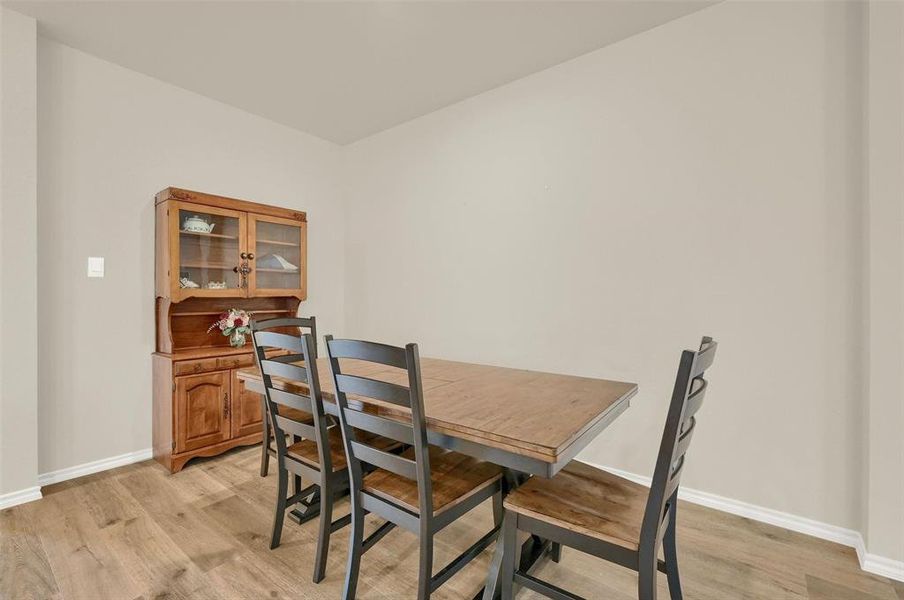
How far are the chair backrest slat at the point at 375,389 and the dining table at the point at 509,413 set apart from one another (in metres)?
0.13

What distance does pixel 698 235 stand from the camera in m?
2.28

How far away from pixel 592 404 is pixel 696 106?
6.15 feet

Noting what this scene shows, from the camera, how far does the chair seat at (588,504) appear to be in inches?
46.4

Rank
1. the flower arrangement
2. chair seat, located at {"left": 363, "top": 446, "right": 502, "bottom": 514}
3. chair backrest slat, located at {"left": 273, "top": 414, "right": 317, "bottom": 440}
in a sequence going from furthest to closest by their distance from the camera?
the flower arrangement
chair backrest slat, located at {"left": 273, "top": 414, "right": 317, "bottom": 440}
chair seat, located at {"left": 363, "top": 446, "right": 502, "bottom": 514}

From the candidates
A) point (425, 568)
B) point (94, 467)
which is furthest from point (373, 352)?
point (94, 467)

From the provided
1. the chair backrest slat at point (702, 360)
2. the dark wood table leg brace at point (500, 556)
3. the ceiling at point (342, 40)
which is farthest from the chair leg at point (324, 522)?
the ceiling at point (342, 40)

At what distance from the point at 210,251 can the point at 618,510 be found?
3.13m

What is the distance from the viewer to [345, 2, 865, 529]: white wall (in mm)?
1969

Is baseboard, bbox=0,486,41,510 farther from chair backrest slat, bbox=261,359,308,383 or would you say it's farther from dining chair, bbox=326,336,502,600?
dining chair, bbox=326,336,502,600

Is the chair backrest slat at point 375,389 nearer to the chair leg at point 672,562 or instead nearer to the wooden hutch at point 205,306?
the chair leg at point 672,562

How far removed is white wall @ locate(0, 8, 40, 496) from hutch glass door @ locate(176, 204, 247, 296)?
0.74 meters

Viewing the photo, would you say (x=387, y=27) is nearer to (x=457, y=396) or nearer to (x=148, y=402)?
(x=457, y=396)

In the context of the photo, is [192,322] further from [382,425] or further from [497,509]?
[497,509]

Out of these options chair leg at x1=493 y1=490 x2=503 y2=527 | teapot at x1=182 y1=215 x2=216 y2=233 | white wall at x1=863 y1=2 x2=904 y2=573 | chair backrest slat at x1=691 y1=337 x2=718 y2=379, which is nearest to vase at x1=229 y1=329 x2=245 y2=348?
teapot at x1=182 y1=215 x2=216 y2=233
